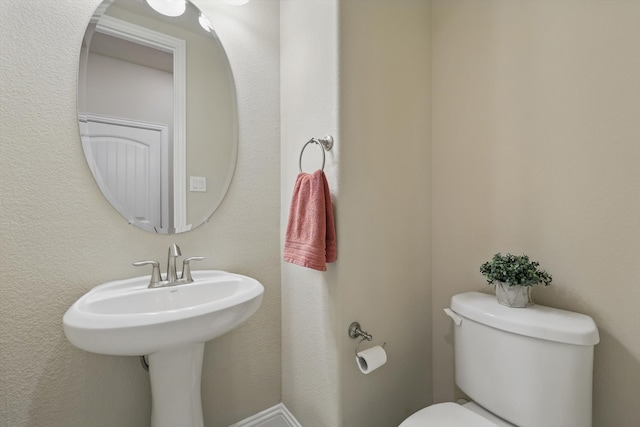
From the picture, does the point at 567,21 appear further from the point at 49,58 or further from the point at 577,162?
the point at 49,58

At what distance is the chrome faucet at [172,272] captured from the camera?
3.45ft

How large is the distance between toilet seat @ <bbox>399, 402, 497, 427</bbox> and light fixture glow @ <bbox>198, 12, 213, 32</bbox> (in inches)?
66.3

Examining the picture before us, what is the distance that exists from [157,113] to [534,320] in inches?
60.4

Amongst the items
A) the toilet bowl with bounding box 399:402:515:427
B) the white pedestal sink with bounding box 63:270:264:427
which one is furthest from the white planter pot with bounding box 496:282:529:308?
the white pedestal sink with bounding box 63:270:264:427

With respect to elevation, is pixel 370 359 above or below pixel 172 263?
below

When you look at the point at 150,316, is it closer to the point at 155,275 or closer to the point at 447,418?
the point at 155,275

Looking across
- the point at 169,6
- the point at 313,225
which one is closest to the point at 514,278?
the point at 313,225

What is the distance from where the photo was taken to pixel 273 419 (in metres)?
1.38

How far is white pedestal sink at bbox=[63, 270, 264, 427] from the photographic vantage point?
28.2 inches

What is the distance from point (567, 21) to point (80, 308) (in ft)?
5.90

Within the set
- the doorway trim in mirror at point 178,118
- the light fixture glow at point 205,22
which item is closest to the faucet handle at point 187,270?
the doorway trim in mirror at point 178,118

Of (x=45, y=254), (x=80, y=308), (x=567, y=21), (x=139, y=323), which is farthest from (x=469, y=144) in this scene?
(x=45, y=254)

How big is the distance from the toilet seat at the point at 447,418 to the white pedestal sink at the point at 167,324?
630 millimetres

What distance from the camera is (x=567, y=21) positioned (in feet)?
3.26
